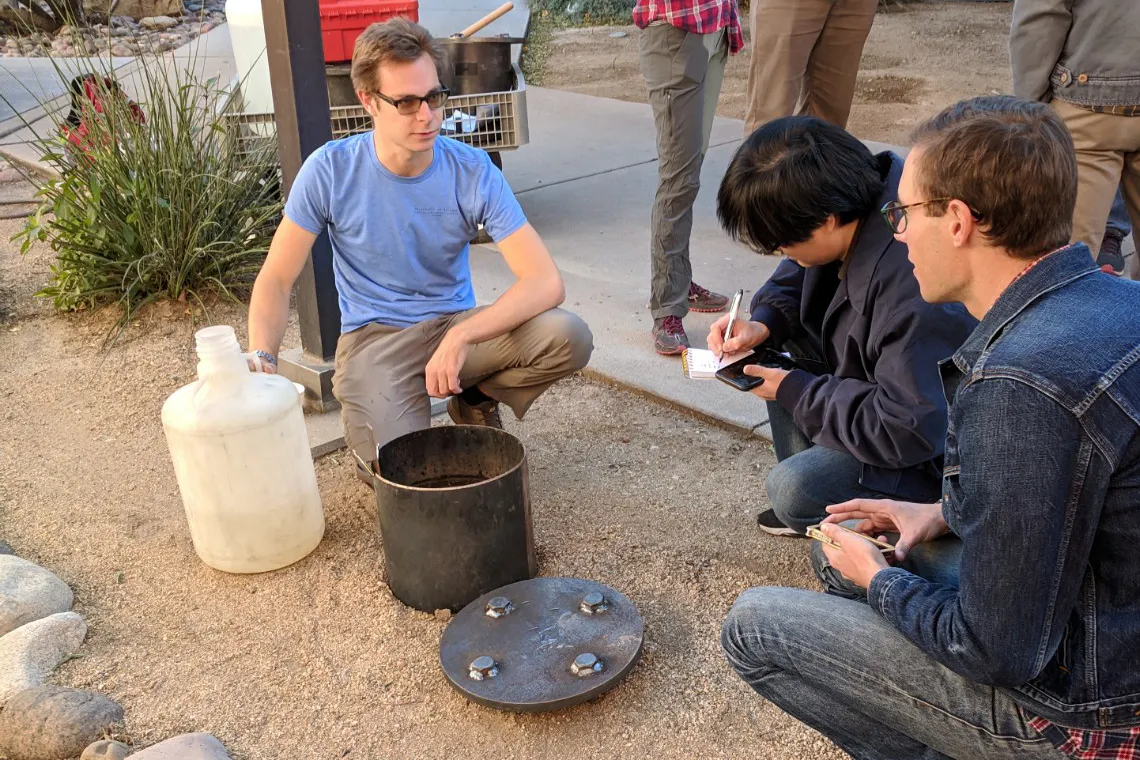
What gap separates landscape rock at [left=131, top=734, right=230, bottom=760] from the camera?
7.29 ft

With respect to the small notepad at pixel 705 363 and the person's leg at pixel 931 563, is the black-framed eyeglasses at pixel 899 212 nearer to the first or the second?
the person's leg at pixel 931 563

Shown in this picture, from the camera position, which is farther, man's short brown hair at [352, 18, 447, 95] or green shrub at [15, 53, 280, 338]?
green shrub at [15, 53, 280, 338]

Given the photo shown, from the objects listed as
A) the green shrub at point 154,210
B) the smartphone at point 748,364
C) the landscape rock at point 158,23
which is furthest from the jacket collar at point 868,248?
the landscape rock at point 158,23

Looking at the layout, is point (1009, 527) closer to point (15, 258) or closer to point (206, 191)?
point (206, 191)

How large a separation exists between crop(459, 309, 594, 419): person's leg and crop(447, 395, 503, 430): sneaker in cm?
12

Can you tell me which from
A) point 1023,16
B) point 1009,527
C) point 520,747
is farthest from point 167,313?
point 1009,527

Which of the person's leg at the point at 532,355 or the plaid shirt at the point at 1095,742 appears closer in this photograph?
the plaid shirt at the point at 1095,742

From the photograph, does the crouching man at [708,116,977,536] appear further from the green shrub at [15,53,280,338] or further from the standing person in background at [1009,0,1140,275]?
the green shrub at [15,53,280,338]

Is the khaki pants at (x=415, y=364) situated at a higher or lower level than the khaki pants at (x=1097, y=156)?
lower

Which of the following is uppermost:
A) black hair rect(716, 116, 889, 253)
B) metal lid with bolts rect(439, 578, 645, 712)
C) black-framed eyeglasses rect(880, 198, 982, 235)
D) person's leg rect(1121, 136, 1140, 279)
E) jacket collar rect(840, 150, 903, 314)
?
black-framed eyeglasses rect(880, 198, 982, 235)

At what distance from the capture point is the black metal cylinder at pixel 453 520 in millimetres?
2580

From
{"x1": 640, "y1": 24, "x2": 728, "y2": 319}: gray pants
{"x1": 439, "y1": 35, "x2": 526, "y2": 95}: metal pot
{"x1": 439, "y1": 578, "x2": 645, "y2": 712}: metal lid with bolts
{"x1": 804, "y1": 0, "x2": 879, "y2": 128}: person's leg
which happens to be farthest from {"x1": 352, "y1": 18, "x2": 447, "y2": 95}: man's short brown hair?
{"x1": 439, "y1": 35, "x2": 526, "y2": 95}: metal pot

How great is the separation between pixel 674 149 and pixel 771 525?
1.63 metres

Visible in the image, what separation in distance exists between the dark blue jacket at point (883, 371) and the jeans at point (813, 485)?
0.09 meters
